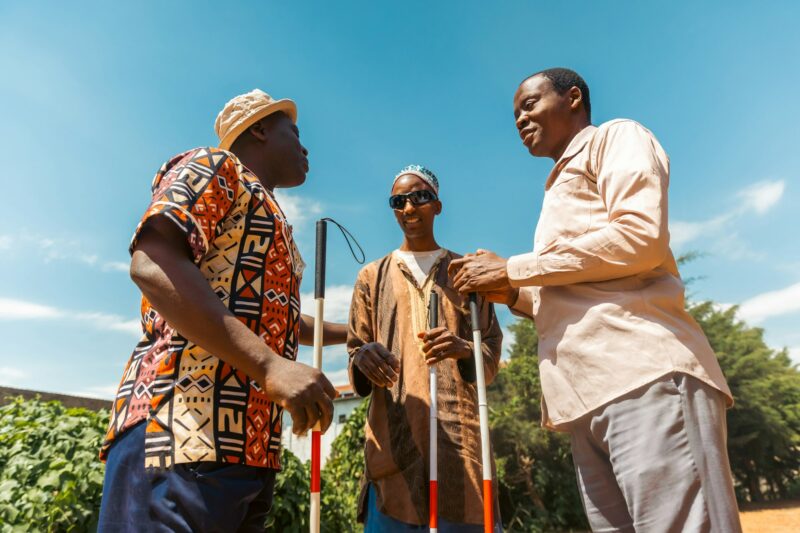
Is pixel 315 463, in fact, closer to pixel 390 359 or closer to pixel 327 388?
pixel 327 388

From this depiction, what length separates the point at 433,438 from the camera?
9.37 ft

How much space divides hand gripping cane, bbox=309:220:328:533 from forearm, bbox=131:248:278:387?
354mm

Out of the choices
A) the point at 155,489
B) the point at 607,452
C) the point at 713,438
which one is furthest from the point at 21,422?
the point at 713,438

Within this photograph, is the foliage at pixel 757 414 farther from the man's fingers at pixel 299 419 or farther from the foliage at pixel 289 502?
the man's fingers at pixel 299 419

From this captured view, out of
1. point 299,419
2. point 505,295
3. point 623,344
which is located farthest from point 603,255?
point 299,419

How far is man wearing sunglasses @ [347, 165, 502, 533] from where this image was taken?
290 cm

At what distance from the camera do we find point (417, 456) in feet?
9.70

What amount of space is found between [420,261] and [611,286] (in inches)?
63.6

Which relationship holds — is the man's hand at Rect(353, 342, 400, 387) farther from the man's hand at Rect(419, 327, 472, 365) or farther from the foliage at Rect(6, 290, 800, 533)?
the foliage at Rect(6, 290, 800, 533)

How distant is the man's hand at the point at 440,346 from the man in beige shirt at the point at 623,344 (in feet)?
1.77

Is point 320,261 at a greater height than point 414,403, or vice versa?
point 320,261

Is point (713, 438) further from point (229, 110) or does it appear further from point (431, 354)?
point (229, 110)

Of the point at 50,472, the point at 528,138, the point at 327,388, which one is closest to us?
the point at 327,388

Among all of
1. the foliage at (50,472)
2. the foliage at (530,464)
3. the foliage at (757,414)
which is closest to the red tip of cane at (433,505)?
the foliage at (50,472)
